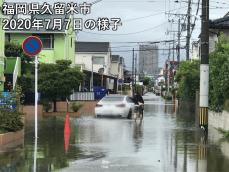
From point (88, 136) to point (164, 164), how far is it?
273 inches

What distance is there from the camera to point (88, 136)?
65.5ft

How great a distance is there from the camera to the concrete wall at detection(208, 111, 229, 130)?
21922 millimetres

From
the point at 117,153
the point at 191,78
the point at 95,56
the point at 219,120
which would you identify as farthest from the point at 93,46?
the point at 117,153

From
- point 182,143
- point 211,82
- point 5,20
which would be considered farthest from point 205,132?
point 5,20

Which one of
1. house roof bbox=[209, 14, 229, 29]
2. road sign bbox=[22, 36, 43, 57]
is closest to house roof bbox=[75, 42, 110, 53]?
house roof bbox=[209, 14, 229, 29]

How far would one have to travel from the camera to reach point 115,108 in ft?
105

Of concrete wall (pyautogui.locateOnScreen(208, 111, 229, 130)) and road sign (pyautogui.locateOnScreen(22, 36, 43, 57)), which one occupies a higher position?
road sign (pyautogui.locateOnScreen(22, 36, 43, 57))

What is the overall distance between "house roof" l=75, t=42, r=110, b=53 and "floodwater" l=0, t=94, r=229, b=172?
59742mm

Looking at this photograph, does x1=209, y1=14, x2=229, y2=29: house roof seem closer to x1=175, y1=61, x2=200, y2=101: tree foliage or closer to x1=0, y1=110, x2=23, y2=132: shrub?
x1=175, y1=61, x2=200, y2=101: tree foliage

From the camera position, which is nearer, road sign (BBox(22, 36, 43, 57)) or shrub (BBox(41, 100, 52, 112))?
road sign (BBox(22, 36, 43, 57))

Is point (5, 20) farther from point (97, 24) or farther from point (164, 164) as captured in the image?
point (164, 164)

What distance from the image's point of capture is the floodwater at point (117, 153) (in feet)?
41.7

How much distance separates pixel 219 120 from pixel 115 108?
887cm

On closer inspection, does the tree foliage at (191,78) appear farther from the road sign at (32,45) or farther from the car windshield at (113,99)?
the road sign at (32,45)
